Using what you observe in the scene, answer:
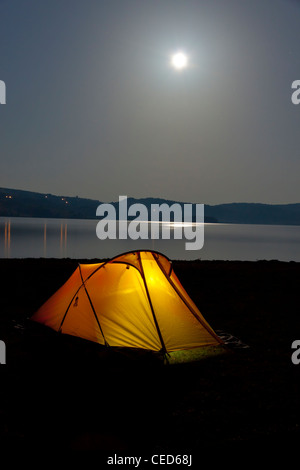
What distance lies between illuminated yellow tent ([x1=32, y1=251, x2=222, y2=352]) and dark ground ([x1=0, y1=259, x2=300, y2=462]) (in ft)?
1.06

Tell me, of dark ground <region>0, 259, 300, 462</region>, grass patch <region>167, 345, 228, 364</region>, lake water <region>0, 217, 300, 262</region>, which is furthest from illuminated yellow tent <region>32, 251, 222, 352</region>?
lake water <region>0, 217, 300, 262</region>

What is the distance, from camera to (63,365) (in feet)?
23.9

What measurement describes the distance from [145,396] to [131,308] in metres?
2.18

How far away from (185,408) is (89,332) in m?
2.71

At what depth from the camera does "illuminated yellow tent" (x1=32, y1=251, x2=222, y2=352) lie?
7.80 meters

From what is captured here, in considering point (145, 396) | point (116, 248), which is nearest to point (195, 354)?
point (145, 396)

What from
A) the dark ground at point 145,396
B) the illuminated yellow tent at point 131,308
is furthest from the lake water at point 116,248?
the dark ground at point 145,396

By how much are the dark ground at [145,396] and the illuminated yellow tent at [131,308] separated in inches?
12.7

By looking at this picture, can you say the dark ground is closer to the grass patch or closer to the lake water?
the grass patch

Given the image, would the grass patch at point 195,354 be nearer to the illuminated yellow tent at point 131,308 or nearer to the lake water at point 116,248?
the illuminated yellow tent at point 131,308

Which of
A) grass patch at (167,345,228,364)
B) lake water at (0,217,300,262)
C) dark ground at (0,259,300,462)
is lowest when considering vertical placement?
dark ground at (0,259,300,462)
